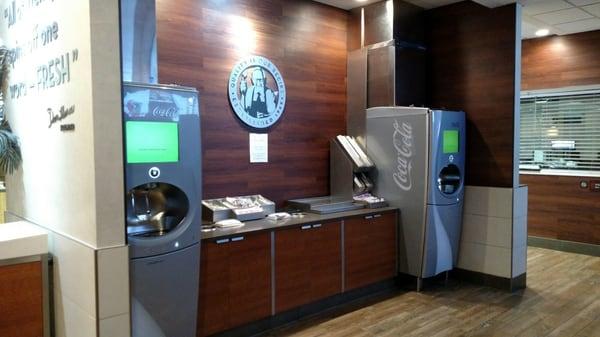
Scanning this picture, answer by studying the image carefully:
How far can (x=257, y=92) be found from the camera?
404 centimetres

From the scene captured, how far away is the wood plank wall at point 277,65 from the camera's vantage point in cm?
358

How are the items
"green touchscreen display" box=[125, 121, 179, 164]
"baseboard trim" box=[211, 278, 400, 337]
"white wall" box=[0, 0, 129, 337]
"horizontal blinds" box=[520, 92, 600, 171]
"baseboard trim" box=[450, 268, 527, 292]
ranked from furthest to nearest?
"horizontal blinds" box=[520, 92, 600, 171], "baseboard trim" box=[450, 268, 527, 292], "baseboard trim" box=[211, 278, 400, 337], "green touchscreen display" box=[125, 121, 179, 164], "white wall" box=[0, 0, 129, 337]

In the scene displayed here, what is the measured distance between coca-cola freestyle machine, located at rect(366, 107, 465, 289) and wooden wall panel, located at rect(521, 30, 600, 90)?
7.90ft

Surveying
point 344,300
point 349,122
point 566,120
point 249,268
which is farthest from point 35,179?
point 566,120

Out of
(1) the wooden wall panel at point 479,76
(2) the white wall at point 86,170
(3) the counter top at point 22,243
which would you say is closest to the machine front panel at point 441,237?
(1) the wooden wall panel at point 479,76

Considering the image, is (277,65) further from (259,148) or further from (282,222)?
(282,222)

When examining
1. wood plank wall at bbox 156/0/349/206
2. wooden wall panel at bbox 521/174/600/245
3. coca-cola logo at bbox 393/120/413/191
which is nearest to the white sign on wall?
wood plank wall at bbox 156/0/349/206

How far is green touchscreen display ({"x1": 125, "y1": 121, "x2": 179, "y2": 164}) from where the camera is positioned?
2.41 m

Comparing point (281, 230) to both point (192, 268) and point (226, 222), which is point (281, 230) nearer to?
point (226, 222)

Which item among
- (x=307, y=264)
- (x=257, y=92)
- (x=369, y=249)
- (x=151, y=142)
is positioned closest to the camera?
(x=151, y=142)

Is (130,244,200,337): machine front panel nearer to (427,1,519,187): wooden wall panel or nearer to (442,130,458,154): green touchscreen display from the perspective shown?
(442,130,458,154): green touchscreen display

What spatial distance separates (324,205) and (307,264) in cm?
60

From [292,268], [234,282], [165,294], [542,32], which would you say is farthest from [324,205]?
[542,32]

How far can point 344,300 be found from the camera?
4.05m
